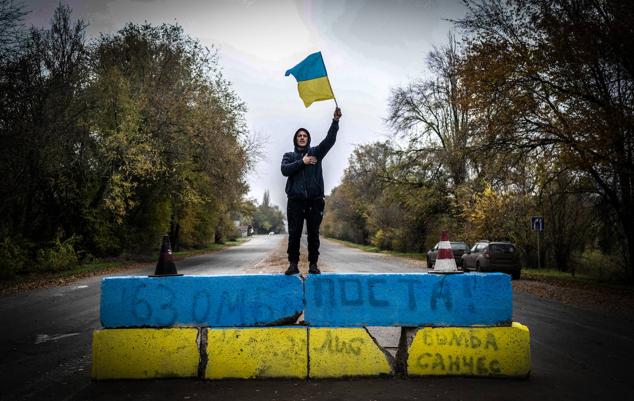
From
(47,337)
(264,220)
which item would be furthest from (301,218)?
(264,220)

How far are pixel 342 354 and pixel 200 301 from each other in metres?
1.68

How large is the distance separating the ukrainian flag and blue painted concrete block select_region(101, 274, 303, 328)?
2.42 meters

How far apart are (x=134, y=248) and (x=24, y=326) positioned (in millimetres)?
19961

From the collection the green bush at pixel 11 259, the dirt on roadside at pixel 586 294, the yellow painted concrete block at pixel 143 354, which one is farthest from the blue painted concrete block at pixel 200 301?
the green bush at pixel 11 259

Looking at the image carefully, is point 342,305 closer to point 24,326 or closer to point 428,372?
point 428,372

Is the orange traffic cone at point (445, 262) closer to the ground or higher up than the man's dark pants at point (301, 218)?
closer to the ground

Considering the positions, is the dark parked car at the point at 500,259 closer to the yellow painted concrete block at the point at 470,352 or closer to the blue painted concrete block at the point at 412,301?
the yellow painted concrete block at the point at 470,352

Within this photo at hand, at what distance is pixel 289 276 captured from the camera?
448 centimetres

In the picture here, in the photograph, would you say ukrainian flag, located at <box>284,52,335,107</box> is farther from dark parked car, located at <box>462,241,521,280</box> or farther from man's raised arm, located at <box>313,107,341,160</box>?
dark parked car, located at <box>462,241,521,280</box>

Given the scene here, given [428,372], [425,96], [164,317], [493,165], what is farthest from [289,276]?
[425,96]

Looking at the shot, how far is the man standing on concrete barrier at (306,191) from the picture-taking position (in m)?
4.92

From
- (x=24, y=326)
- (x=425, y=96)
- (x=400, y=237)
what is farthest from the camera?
(x=400, y=237)

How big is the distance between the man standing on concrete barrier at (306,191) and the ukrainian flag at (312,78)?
516mm

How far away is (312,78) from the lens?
527cm
